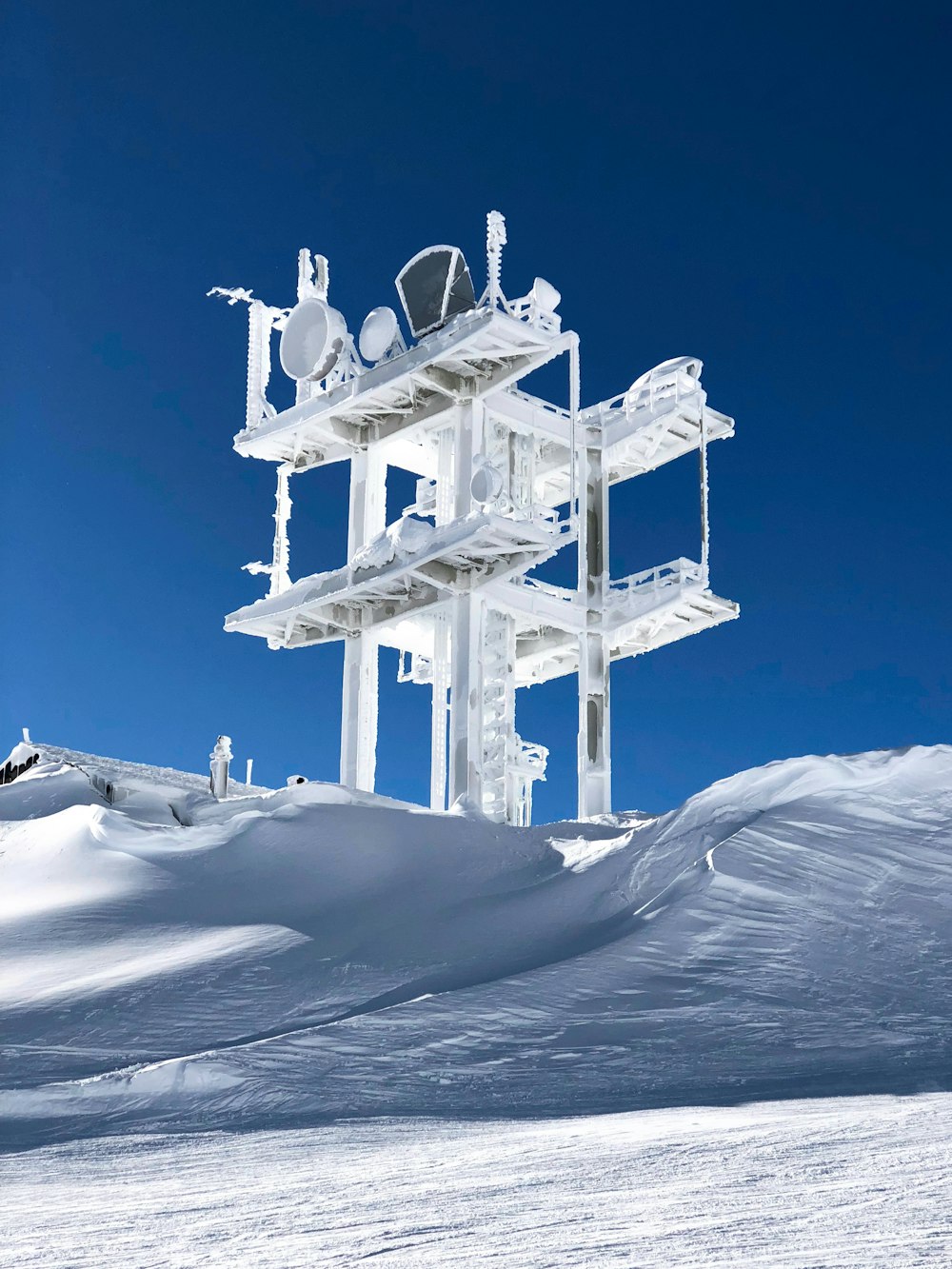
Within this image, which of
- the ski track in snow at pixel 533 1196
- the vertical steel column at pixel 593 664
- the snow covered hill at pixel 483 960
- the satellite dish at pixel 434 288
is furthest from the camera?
the vertical steel column at pixel 593 664

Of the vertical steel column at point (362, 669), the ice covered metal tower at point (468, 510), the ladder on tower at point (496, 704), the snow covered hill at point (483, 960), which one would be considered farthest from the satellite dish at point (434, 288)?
the snow covered hill at point (483, 960)

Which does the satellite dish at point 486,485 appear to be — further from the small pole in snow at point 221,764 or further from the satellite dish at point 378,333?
the small pole in snow at point 221,764

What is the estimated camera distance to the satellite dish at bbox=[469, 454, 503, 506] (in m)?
31.0

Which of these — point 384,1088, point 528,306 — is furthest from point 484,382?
point 384,1088

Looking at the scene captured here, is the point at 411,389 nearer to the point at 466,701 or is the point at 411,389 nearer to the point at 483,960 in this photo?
the point at 466,701

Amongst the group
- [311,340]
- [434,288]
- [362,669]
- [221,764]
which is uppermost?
[434,288]

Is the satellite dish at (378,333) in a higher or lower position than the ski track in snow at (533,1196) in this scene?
higher

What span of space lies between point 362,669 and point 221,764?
518 centimetres

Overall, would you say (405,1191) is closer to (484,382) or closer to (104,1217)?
(104,1217)

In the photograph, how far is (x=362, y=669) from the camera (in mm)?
34469

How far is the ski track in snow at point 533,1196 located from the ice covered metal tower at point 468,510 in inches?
874

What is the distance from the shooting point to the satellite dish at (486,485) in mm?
31000

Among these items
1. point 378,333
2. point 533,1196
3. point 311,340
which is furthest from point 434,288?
point 533,1196

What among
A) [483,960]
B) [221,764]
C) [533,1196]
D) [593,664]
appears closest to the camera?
[533,1196]
